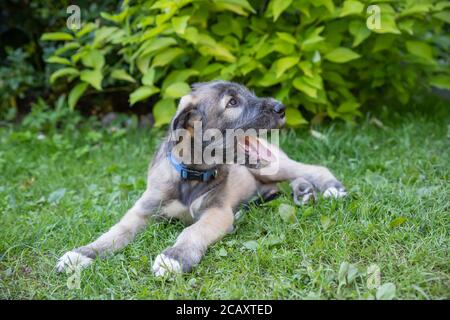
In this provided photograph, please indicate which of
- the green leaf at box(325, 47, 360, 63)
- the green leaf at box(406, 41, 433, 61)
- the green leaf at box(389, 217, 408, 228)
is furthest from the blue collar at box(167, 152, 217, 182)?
the green leaf at box(406, 41, 433, 61)

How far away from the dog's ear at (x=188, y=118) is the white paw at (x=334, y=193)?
1091 millimetres

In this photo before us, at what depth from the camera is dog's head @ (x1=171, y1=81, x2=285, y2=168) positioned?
378cm

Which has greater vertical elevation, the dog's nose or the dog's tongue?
the dog's nose

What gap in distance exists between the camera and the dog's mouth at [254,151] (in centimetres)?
394

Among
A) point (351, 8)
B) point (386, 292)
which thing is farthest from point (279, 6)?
point (386, 292)

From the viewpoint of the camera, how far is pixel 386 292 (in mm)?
2678

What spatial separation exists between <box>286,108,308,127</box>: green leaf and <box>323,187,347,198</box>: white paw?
1601 mm

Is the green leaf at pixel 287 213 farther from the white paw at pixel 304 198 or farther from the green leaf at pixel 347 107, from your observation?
the green leaf at pixel 347 107

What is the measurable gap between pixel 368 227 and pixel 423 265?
19.1 inches

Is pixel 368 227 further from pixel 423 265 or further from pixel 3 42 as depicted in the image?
pixel 3 42

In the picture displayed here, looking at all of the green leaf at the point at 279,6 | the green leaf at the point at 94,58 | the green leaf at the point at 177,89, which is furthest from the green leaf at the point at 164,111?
the green leaf at the point at 279,6

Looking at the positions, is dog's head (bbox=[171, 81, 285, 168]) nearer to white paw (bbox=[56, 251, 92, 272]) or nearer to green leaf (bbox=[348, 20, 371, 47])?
white paw (bbox=[56, 251, 92, 272])

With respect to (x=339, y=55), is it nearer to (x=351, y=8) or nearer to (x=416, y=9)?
(x=351, y=8)
